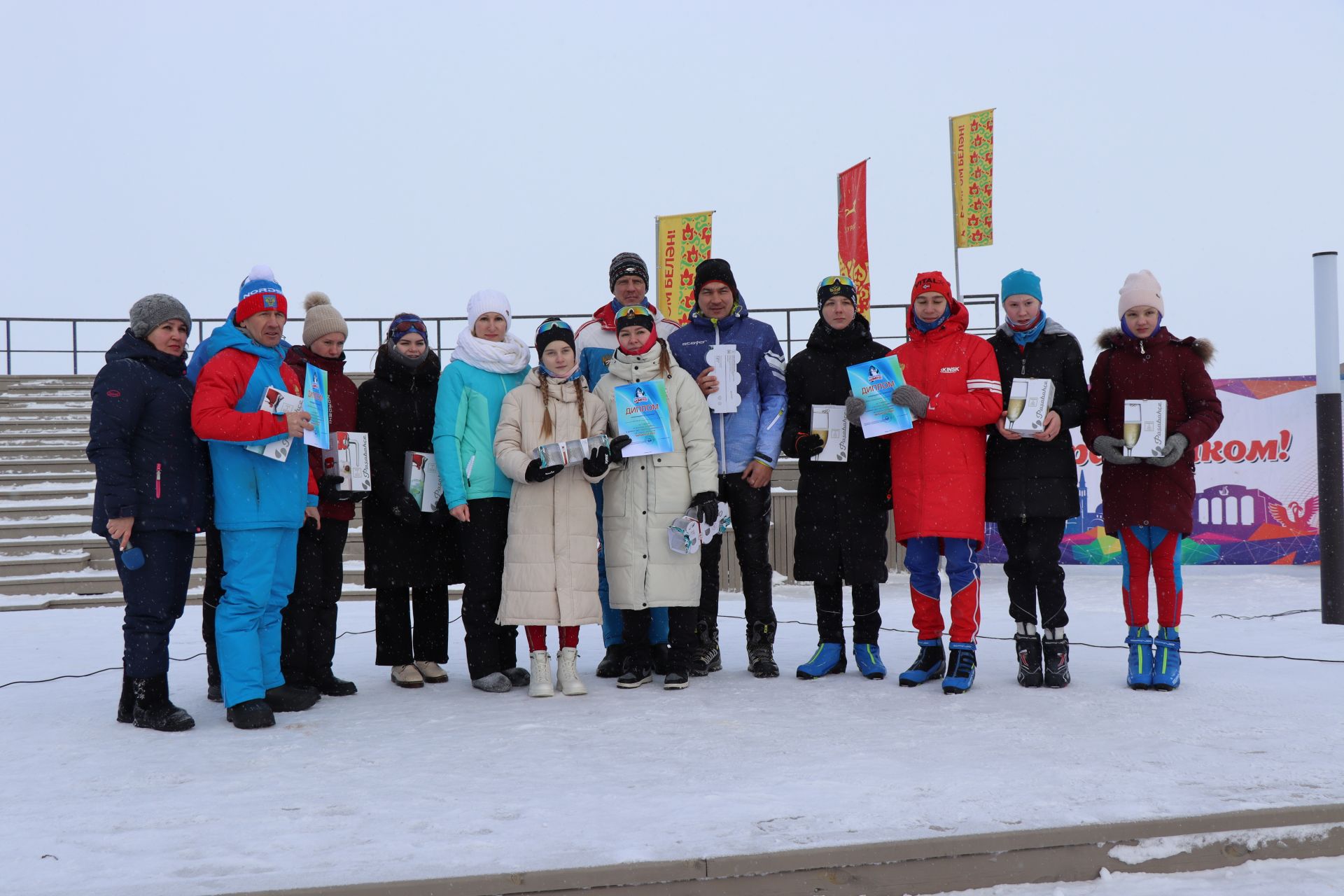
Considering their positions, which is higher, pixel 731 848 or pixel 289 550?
pixel 289 550

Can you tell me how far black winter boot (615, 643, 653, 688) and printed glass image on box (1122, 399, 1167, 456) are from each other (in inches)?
93.2

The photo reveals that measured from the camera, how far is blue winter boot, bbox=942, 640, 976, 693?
15.5 ft

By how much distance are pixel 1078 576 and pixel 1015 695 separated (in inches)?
249

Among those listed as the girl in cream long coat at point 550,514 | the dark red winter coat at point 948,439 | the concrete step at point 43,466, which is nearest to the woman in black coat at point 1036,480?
the dark red winter coat at point 948,439

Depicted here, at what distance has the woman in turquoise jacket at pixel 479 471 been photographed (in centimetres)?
494

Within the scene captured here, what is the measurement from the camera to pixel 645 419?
484 cm

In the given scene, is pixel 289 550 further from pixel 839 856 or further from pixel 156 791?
pixel 839 856

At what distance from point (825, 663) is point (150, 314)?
3.40 metres

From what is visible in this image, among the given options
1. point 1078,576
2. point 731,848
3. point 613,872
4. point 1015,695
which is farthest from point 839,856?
point 1078,576

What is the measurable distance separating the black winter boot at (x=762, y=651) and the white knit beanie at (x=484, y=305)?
2004mm

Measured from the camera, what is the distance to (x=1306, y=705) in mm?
4316

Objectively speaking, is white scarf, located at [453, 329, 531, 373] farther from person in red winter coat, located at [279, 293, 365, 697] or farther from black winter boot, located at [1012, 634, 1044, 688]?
black winter boot, located at [1012, 634, 1044, 688]

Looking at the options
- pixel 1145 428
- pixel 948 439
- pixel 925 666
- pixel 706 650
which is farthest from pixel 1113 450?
pixel 706 650

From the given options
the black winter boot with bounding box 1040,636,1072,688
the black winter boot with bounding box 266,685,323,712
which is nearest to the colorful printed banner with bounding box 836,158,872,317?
the black winter boot with bounding box 1040,636,1072,688
